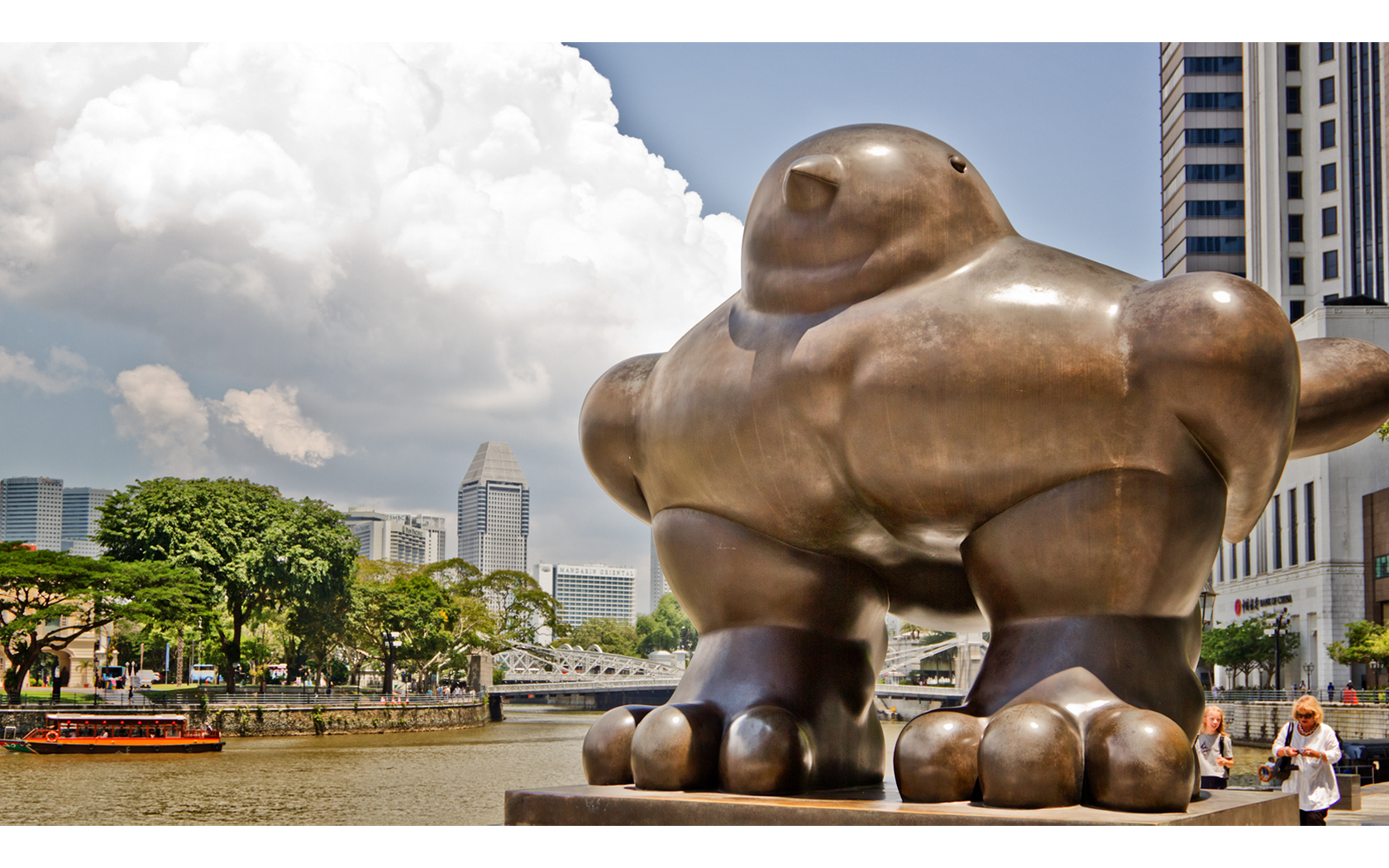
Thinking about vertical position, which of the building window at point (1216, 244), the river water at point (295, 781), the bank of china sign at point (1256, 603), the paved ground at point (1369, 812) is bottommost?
the river water at point (295, 781)

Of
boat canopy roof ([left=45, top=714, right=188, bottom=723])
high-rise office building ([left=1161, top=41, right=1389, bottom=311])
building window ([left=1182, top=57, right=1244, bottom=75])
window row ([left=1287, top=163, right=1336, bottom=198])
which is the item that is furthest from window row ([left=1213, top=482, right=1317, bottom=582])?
boat canopy roof ([left=45, top=714, right=188, bottom=723])

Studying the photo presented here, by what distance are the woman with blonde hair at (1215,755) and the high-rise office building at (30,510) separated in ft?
632

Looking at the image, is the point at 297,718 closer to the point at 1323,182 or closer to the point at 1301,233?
the point at 1301,233

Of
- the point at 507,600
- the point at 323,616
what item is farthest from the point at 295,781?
the point at 507,600

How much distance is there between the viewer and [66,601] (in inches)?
1239

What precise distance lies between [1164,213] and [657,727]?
54.8 m

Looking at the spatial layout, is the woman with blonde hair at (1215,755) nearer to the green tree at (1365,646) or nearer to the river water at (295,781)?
the river water at (295,781)

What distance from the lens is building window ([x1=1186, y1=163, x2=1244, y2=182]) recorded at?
49469mm

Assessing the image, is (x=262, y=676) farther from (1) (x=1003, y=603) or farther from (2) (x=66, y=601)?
(1) (x=1003, y=603)

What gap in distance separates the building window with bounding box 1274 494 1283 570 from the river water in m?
15.3

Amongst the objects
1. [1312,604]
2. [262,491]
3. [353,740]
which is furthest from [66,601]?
[1312,604]

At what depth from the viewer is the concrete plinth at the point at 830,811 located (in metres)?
2.61

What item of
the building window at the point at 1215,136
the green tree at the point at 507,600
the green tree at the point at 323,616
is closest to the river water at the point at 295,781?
the green tree at the point at 323,616

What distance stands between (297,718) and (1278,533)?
30.7m
